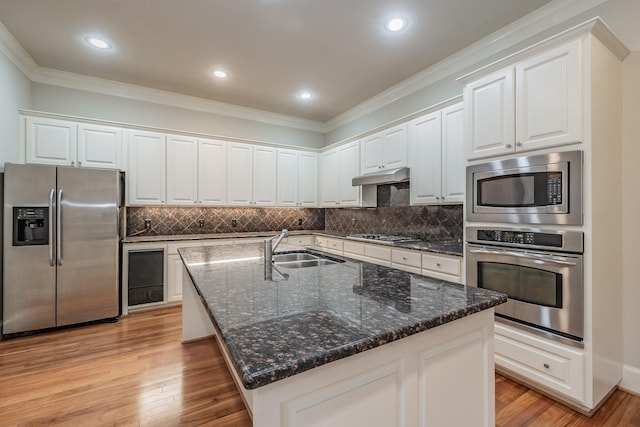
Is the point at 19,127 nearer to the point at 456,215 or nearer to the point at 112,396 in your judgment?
the point at 112,396

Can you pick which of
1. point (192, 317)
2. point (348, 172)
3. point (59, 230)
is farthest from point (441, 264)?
point (59, 230)

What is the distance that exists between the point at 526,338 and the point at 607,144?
4.62 feet

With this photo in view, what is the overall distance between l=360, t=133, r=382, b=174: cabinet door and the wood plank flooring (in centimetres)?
273

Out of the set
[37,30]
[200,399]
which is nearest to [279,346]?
[200,399]

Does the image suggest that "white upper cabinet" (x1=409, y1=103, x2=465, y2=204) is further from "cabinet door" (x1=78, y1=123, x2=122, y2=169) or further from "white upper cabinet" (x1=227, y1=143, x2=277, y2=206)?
"cabinet door" (x1=78, y1=123, x2=122, y2=169)

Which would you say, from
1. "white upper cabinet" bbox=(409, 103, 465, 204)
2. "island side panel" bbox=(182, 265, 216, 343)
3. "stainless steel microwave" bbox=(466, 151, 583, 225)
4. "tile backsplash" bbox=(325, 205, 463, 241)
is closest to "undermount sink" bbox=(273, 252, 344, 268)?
"island side panel" bbox=(182, 265, 216, 343)

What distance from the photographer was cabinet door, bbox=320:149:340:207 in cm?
477

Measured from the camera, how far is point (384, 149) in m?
3.82

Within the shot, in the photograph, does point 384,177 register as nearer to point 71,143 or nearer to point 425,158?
point 425,158

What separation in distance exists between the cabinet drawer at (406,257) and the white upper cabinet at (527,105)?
3.58 ft

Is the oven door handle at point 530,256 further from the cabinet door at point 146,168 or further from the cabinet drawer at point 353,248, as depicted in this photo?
the cabinet door at point 146,168

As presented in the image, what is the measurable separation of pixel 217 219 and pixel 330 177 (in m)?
1.99

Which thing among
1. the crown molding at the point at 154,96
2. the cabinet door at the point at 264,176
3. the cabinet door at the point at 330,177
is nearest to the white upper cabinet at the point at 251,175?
the cabinet door at the point at 264,176

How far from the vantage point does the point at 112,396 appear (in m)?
1.97
